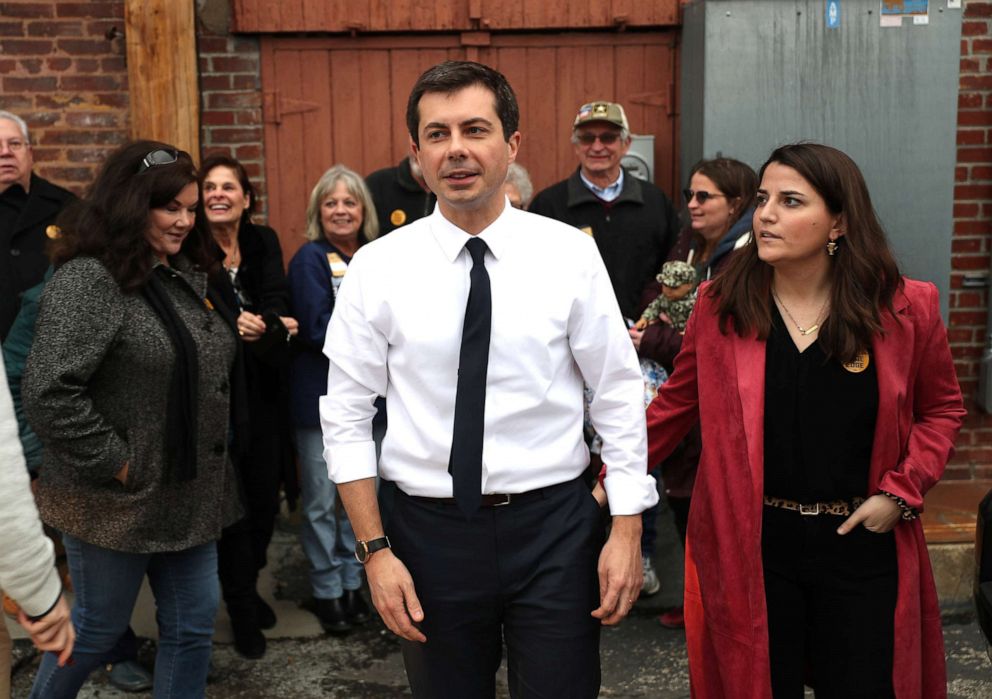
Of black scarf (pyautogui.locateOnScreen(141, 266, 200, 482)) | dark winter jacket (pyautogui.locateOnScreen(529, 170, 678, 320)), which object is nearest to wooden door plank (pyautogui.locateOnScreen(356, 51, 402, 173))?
dark winter jacket (pyautogui.locateOnScreen(529, 170, 678, 320))

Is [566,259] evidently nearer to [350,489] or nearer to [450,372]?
[450,372]

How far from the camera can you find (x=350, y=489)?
2.79 metres

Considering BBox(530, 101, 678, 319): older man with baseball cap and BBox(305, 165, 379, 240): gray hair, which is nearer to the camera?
BBox(305, 165, 379, 240): gray hair

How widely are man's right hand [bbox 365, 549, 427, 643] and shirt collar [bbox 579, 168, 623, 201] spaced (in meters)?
2.98

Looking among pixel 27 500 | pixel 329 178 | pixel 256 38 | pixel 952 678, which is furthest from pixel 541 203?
pixel 27 500

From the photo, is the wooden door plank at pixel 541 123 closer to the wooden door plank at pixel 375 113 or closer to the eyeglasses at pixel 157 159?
the wooden door plank at pixel 375 113

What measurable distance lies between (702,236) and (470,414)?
2582 millimetres

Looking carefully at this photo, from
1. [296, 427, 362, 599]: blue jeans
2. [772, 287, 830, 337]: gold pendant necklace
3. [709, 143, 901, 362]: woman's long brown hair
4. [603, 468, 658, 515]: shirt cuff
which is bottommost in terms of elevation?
[296, 427, 362, 599]: blue jeans

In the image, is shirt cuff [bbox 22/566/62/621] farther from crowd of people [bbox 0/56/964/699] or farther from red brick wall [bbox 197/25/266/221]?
red brick wall [bbox 197/25/266/221]

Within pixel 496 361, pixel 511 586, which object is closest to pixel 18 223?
pixel 496 361

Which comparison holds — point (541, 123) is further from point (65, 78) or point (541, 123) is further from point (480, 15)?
point (65, 78)

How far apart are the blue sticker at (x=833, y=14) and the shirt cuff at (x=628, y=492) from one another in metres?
3.35

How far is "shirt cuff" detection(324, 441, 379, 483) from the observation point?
2777mm

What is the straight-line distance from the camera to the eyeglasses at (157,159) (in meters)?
3.69
